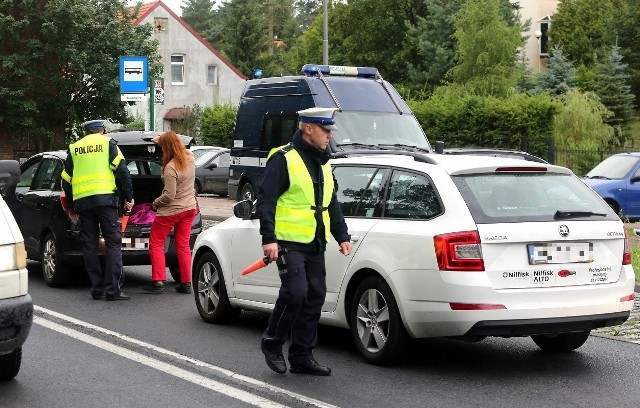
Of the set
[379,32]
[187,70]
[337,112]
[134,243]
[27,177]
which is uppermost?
[379,32]

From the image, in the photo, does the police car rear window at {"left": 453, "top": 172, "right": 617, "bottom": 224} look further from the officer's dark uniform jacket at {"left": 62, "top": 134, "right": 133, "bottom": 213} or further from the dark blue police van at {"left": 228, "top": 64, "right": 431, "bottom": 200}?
the dark blue police van at {"left": 228, "top": 64, "right": 431, "bottom": 200}

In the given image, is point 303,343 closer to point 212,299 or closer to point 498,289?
point 498,289

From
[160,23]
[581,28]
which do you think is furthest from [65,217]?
[581,28]

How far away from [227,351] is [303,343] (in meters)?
1.23

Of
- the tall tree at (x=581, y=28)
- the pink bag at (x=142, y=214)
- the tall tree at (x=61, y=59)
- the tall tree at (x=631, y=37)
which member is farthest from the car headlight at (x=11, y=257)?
the tall tree at (x=581, y=28)

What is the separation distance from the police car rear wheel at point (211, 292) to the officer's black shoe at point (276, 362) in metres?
2.19

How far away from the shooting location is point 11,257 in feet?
24.0

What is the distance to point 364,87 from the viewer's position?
18891 mm

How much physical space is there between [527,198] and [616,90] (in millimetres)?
56082

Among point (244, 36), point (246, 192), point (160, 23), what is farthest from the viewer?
point (244, 36)

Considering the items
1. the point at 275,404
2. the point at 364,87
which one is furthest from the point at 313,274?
the point at 364,87

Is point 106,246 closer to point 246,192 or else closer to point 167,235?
point 167,235

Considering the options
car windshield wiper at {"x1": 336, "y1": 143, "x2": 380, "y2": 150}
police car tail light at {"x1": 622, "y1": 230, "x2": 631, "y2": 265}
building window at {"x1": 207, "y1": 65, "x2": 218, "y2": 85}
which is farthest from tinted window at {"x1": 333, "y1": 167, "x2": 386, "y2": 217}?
building window at {"x1": 207, "y1": 65, "x2": 218, "y2": 85}

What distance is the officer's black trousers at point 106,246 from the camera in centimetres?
1237
